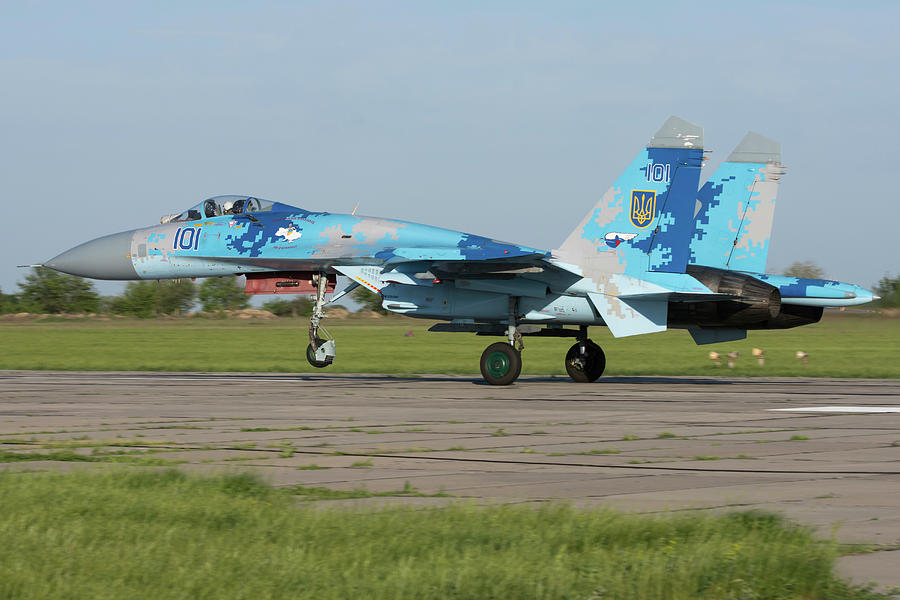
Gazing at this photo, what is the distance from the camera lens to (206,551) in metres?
5.66

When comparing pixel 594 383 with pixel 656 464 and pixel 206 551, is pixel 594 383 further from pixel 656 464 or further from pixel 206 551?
pixel 206 551

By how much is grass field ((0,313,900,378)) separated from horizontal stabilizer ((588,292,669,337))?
6673 millimetres

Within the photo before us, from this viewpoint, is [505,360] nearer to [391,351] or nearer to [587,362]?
[587,362]

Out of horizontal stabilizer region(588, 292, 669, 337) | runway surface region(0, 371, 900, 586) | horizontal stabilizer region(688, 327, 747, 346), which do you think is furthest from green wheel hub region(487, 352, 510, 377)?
horizontal stabilizer region(688, 327, 747, 346)

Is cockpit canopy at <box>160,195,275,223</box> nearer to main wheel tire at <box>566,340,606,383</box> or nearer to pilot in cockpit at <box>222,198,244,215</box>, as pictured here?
pilot in cockpit at <box>222,198,244,215</box>

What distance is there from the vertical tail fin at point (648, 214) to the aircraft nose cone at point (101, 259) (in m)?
9.38

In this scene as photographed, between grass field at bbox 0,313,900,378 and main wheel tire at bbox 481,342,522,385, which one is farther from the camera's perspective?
grass field at bbox 0,313,900,378

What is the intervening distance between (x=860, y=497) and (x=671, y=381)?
1556 cm

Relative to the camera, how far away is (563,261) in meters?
21.1

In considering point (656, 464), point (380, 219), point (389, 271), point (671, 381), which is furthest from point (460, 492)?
point (671, 381)

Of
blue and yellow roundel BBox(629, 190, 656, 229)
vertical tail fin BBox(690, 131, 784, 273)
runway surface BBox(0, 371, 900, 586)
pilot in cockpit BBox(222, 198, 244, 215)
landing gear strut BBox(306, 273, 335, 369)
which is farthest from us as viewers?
pilot in cockpit BBox(222, 198, 244, 215)

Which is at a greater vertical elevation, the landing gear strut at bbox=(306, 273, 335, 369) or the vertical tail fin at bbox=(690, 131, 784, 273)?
the vertical tail fin at bbox=(690, 131, 784, 273)

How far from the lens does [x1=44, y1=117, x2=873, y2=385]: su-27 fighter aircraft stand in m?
20.3

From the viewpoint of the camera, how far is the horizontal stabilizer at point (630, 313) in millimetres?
20266
